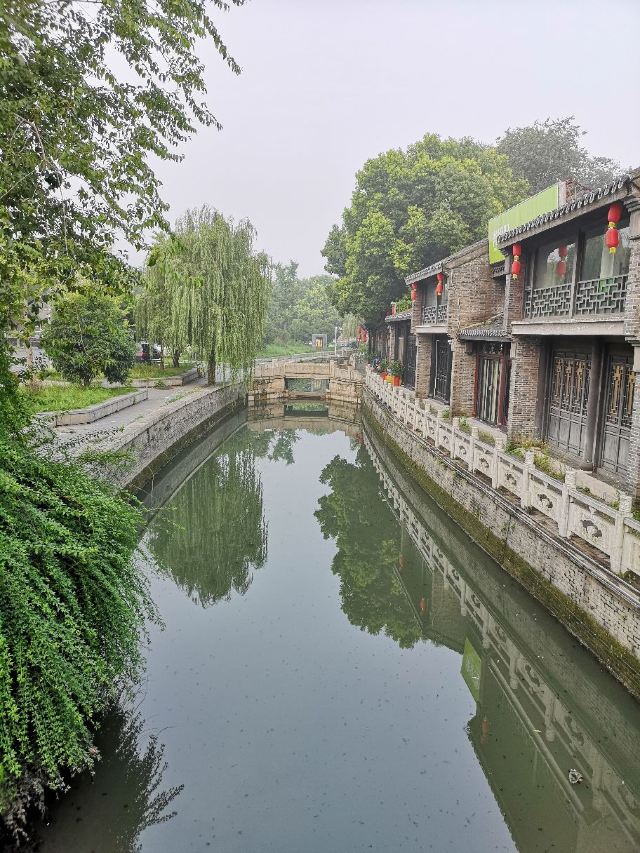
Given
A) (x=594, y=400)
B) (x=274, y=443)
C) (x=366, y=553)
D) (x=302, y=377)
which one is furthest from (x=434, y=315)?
(x=302, y=377)

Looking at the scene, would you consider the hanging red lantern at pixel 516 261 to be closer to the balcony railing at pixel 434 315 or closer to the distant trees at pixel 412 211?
the balcony railing at pixel 434 315

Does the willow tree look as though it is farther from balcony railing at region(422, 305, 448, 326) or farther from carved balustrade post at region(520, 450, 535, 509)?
carved balustrade post at region(520, 450, 535, 509)

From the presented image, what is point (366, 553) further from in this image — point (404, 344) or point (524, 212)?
point (404, 344)

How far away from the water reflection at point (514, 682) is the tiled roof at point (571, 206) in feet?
18.2

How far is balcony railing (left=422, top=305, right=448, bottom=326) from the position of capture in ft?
61.8

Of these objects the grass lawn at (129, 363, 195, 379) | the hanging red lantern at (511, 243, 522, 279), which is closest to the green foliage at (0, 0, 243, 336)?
the hanging red lantern at (511, 243, 522, 279)

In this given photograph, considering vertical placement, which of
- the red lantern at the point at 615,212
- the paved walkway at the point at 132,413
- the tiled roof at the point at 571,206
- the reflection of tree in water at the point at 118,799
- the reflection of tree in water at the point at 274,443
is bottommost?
the reflection of tree in water at the point at 118,799

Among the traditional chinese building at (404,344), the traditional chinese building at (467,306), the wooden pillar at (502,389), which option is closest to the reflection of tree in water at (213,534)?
the traditional chinese building at (467,306)

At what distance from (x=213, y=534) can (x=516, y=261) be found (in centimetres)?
817

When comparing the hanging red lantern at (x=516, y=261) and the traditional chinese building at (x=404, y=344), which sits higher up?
the hanging red lantern at (x=516, y=261)

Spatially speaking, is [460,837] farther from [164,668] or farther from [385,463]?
[385,463]

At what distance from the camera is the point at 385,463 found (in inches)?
709

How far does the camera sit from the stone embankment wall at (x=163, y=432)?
12.2 meters

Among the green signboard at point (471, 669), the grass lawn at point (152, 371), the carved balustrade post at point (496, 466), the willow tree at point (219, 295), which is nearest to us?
the green signboard at point (471, 669)
